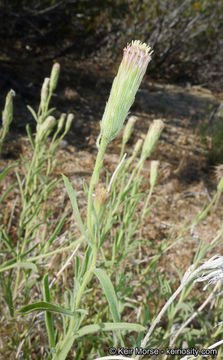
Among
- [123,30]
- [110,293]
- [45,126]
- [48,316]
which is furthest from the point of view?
[123,30]

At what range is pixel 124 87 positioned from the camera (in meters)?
0.59

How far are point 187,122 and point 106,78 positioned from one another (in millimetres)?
1510

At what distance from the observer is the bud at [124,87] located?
1.86 feet

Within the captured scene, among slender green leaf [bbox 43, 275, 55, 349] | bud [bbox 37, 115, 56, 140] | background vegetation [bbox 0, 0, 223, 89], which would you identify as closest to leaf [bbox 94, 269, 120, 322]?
slender green leaf [bbox 43, 275, 55, 349]

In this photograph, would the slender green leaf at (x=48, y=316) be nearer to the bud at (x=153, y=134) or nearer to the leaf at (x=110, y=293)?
the leaf at (x=110, y=293)

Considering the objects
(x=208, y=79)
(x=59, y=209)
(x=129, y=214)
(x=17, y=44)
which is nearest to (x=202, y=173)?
(x=59, y=209)

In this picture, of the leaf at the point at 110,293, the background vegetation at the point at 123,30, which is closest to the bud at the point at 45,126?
the leaf at the point at 110,293

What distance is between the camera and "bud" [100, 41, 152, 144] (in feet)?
1.86

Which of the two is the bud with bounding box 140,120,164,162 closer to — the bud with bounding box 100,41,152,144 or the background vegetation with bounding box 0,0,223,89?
the bud with bounding box 100,41,152,144

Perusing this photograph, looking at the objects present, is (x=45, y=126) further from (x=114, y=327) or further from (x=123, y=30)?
(x=123, y=30)

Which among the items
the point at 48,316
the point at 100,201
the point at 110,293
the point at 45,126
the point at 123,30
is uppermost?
the point at 123,30

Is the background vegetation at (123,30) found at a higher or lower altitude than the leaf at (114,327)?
higher

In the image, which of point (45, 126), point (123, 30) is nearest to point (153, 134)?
point (45, 126)

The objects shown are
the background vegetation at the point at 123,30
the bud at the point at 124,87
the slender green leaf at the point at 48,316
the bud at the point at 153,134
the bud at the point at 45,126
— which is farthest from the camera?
the background vegetation at the point at 123,30
